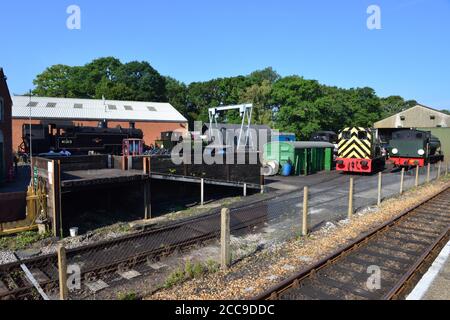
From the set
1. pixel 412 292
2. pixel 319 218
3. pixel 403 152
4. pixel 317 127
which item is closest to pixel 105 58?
pixel 317 127

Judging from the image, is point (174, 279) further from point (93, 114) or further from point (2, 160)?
point (93, 114)

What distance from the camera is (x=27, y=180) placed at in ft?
61.3

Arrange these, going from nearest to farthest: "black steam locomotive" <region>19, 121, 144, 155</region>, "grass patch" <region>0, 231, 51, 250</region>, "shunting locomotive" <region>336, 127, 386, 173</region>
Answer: "grass patch" <region>0, 231, 51, 250</region>
"shunting locomotive" <region>336, 127, 386, 173</region>
"black steam locomotive" <region>19, 121, 144, 155</region>

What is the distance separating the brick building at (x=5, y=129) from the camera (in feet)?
59.6

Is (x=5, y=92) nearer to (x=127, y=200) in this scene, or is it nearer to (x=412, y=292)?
(x=127, y=200)

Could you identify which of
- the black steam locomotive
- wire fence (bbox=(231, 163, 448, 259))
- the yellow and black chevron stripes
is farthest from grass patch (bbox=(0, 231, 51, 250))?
the yellow and black chevron stripes

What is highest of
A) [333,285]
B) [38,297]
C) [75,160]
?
[75,160]

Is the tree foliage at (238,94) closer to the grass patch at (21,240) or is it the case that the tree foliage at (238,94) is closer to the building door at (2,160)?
the building door at (2,160)

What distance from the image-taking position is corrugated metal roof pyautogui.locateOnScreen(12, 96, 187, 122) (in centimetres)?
3612

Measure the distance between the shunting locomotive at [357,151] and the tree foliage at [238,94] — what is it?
1915 centimetres

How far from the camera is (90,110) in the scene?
40.0 metres

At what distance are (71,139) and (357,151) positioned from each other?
1989cm

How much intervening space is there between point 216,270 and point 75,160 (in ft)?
29.0
